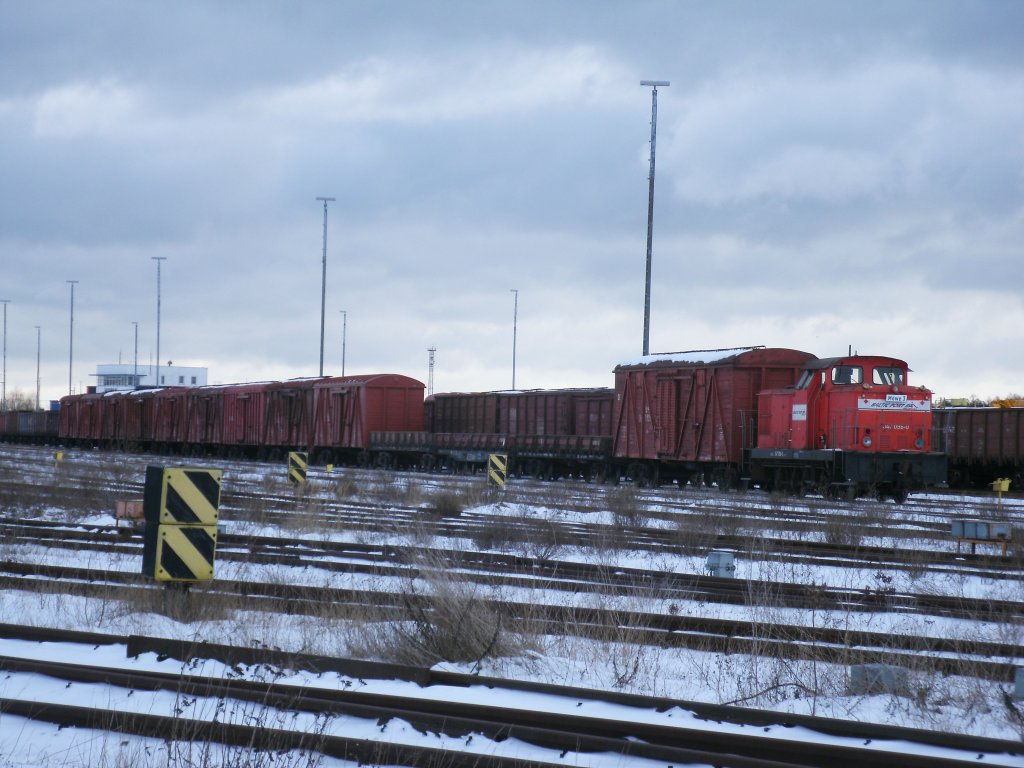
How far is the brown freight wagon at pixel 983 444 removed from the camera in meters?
33.2

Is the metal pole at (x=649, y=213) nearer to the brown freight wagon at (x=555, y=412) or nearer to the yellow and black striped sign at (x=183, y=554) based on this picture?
the brown freight wagon at (x=555, y=412)

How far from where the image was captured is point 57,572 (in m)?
10.8

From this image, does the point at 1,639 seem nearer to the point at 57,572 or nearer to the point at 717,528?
the point at 57,572

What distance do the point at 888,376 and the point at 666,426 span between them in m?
7.45

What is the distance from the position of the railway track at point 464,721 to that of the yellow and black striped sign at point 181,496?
193 centimetres

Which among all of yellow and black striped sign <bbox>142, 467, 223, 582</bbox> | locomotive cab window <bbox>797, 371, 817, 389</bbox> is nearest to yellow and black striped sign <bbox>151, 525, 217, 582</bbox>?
yellow and black striped sign <bbox>142, 467, 223, 582</bbox>

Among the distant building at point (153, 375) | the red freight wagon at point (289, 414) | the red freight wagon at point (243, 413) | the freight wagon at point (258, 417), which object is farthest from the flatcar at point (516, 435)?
the distant building at point (153, 375)

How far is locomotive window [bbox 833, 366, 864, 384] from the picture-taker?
2355 cm

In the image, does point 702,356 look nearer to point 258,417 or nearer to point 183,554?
point 183,554

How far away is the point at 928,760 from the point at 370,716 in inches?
107

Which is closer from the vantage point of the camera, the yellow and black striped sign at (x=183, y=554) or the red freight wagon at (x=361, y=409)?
the yellow and black striped sign at (x=183, y=554)

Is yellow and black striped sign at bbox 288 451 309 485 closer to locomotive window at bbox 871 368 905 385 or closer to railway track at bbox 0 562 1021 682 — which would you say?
locomotive window at bbox 871 368 905 385

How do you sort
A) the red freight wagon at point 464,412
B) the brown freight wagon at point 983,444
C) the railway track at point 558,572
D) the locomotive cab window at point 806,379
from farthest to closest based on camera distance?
the red freight wagon at point 464,412
the brown freight wagon at point 983,444
the locomotive cab window at point 806,379
the railway track at point 558,572

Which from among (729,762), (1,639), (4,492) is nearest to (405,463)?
(4,492)
